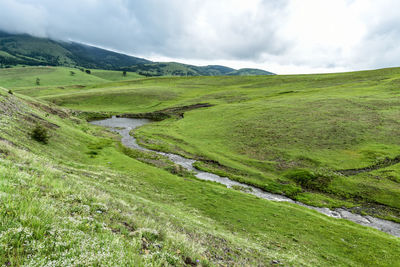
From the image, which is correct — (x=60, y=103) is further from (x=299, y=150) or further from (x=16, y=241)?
(x=16, y=241)

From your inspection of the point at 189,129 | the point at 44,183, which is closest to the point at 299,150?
the point at 189,129

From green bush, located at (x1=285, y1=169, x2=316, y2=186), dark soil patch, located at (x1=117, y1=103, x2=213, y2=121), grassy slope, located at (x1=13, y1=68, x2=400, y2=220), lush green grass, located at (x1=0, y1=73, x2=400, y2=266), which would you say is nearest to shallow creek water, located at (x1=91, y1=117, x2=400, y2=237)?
grassy slope, located at (x1=13, y1=68, x2=400, y2=220)

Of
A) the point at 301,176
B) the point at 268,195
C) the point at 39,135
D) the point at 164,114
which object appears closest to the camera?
the point at 39,135

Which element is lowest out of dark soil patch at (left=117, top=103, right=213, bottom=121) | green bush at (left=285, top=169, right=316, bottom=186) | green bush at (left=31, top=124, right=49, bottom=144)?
dark soil patch at (left=117, top=103, right=213, bottom=121)

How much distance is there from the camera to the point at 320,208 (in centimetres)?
3169

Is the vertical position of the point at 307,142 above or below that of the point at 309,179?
above

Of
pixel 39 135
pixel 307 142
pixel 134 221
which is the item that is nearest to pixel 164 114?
pixel 307 142

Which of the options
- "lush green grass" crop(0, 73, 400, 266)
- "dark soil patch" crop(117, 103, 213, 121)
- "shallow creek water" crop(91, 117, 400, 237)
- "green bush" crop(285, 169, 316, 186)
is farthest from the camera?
"dark soil patch" crop(117, 103, 213, 121)

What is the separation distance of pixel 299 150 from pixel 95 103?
12320 centimetres

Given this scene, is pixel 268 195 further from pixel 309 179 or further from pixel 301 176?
pixel 309 179

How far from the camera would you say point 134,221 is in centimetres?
983

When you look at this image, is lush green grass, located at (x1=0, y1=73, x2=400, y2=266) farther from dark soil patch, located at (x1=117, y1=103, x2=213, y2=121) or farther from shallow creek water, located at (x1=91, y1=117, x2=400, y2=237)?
dark soil patch, located at (x1=117, y1=103, x2=213, y2=121)

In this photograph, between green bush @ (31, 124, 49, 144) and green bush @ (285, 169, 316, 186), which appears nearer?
green bush @ (31, 124, 49, 144)

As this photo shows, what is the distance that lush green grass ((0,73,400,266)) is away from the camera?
5773 mm
